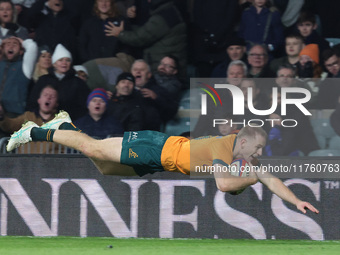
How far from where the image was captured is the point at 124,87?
33.9 ft

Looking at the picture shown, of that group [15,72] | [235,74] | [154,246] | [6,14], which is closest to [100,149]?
[154,246]

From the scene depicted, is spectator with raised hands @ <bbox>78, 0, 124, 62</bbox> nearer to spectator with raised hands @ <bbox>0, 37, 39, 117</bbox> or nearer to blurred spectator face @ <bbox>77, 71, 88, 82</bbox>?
blurred spectator face @ <bbox>77, 71, 88, 82</bbox>

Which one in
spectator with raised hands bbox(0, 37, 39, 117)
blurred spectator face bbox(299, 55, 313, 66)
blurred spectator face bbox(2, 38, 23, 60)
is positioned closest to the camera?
blurred spectator face bbox(299, 55, 313, 66)

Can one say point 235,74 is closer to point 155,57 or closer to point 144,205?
point 155,57

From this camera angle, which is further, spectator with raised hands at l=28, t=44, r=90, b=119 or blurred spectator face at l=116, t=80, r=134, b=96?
spectator with raised hands at l=28, t=44, r=90, b=119

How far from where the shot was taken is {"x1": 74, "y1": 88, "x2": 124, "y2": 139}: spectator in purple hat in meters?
10.1

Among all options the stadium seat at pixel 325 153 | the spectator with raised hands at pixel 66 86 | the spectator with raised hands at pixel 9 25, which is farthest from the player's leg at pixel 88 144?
the spectator with raised hands at pixel 9 25

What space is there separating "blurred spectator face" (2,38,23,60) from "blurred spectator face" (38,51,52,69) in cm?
32

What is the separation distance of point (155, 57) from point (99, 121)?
1.28 metres

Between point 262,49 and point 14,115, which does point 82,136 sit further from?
point 262,49

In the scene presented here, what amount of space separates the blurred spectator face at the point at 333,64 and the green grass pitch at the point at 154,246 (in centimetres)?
235

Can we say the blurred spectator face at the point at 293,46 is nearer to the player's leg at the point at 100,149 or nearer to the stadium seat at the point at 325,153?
the stadium seat at the point at 325,153

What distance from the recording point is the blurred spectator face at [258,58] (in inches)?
409

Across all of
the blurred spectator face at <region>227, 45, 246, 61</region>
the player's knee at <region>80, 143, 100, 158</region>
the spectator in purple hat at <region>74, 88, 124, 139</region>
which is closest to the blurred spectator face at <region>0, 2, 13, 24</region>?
the spectator in purple hat at <region>74, 88, 124, 139</region>
